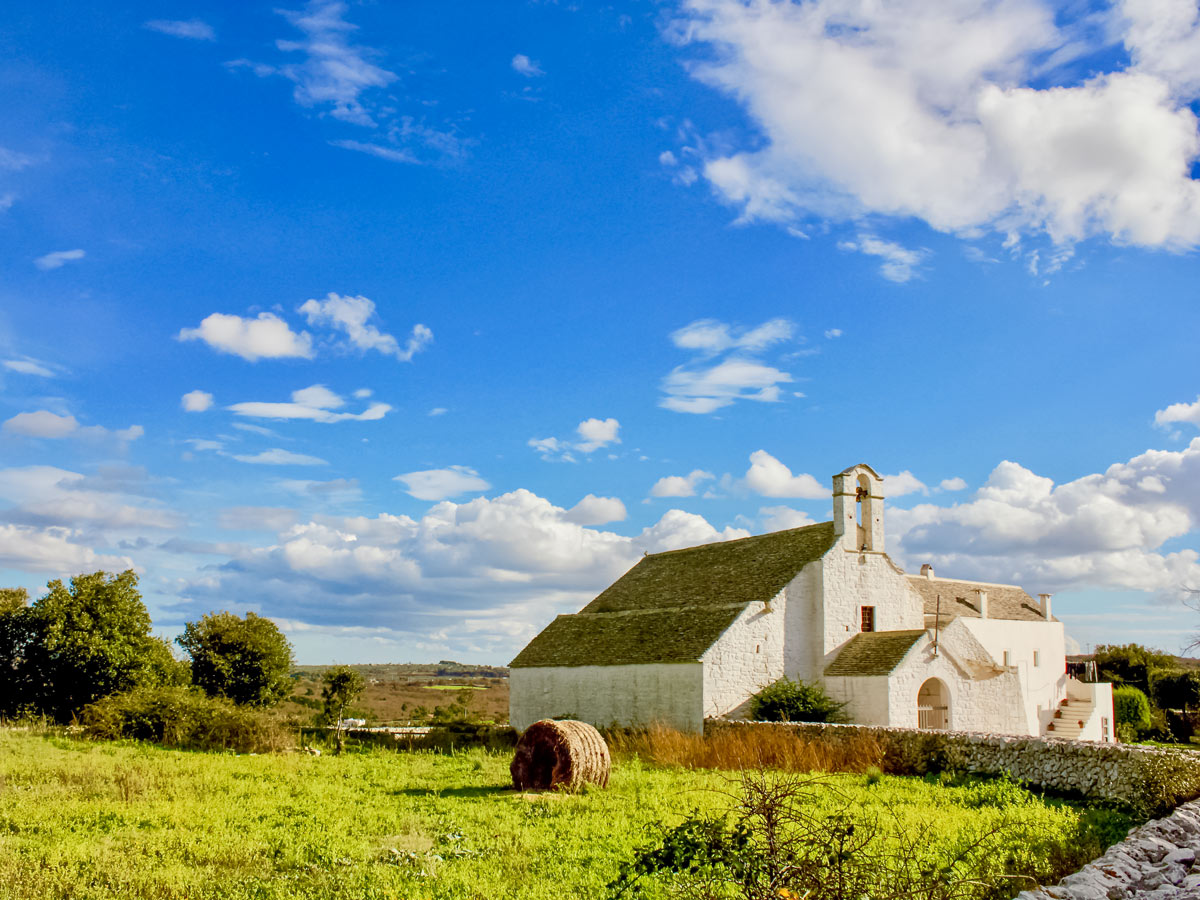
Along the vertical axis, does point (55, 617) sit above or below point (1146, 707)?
above

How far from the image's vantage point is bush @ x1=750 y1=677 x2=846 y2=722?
99.2ft

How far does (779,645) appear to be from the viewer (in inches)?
1293

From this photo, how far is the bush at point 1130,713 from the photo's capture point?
45500mm

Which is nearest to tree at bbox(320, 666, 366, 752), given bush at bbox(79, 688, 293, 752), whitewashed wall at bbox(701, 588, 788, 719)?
bush at bbox(79, 688, 293, 752)

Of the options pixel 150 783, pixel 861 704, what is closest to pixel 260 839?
pixel 150 783

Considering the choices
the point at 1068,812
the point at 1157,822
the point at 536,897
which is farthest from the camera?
the point at 1068,812

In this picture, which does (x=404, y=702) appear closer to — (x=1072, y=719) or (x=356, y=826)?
(x=1072, y=719)

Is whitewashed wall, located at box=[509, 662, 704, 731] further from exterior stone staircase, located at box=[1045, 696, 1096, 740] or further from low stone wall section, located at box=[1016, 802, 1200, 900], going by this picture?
exterior stone staircase, located at box=[1045, 696, 1096, 740]

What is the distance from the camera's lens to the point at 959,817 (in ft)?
47.5

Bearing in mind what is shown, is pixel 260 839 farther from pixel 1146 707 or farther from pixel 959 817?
pixel 1146 707

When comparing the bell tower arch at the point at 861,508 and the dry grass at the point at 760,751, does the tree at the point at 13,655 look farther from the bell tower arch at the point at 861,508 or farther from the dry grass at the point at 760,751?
the bell tower arch at the point at 861,508

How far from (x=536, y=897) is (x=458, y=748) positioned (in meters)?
22.6

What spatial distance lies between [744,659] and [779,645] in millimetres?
1874

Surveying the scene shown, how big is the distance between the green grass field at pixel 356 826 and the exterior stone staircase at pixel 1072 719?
28644 millimetres
